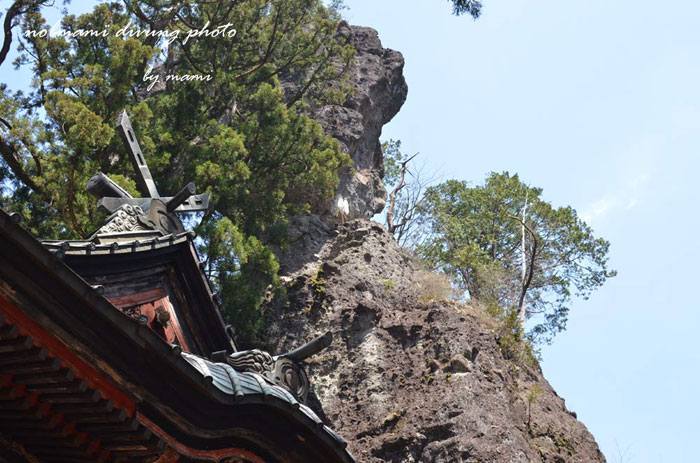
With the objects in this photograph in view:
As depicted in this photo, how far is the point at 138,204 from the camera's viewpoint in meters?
10.0

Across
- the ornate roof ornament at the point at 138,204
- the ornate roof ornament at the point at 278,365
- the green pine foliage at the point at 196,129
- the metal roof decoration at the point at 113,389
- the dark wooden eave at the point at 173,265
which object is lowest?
the metal roof decoration at the point at 113,389

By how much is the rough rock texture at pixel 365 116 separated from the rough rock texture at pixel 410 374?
3.23 m

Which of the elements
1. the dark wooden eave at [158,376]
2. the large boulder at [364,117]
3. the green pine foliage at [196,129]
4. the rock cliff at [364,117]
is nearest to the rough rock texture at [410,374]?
the green pine foliage at [196,129]

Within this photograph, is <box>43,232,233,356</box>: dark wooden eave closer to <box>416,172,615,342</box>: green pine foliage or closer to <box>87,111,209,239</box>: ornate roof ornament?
<box>87,111,209,239</box>: ornate roof ornament

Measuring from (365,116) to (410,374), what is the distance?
11125mm

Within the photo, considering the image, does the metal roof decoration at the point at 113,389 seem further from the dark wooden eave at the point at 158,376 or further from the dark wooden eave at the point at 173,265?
the dark wooden eave at the point at 173,265

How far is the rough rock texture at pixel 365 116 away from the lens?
74.3 ft

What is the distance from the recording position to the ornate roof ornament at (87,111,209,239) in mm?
9414

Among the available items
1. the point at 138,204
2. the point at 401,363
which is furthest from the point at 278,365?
the point at 401,363

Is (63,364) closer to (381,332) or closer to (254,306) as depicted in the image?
(254,306)

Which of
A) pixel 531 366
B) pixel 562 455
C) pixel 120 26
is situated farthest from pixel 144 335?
pixel 531 366

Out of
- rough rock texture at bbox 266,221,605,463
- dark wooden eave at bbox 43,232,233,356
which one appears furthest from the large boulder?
dark wooden eave at bbox 43,232,233,356

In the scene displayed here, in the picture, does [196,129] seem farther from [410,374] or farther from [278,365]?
[278,365]

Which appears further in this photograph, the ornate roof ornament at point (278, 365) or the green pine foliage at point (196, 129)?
the green pine foliage at point (196, 129)
